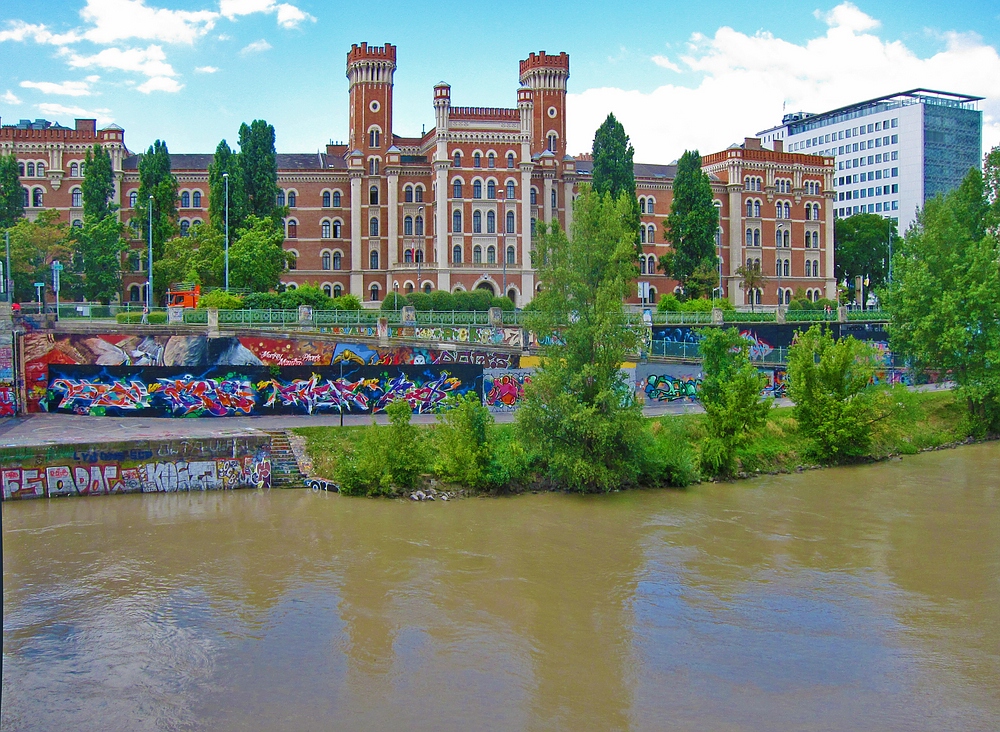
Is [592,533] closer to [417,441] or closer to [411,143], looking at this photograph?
[417,441]

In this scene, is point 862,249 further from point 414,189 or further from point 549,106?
point 414,189

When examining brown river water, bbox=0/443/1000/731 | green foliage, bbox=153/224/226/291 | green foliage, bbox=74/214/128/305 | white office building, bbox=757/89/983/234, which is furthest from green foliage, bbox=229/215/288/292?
white office building, bbox=757/89/983/234

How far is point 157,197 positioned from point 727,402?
152 ft

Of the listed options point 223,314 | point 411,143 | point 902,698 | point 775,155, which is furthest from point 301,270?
point 902,698

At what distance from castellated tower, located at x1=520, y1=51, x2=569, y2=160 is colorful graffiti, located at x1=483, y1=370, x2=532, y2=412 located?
41.6m

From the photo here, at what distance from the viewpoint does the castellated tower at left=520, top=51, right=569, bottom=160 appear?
2995 inches

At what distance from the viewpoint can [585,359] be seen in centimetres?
3147

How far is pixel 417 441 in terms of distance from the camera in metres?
30.0

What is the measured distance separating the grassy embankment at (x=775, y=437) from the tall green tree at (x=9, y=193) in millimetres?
42352

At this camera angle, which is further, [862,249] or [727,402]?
[862,249]

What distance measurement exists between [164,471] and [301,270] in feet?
147

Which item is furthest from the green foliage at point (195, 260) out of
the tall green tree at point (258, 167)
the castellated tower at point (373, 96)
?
the castellated tower at point (373, 96)

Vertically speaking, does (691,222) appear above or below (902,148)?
below

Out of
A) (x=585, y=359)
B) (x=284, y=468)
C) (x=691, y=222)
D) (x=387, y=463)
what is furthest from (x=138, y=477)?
(x=691, y=222)
